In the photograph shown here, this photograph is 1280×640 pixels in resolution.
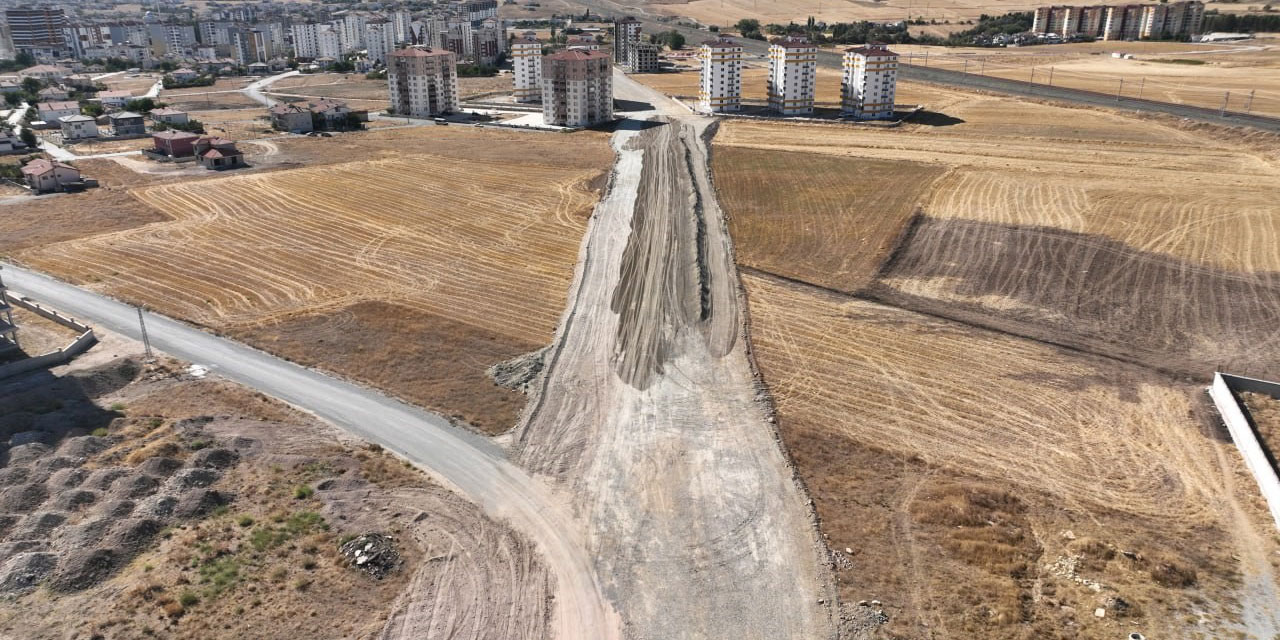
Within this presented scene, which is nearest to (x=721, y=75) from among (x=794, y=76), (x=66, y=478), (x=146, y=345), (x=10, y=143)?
(x=794, y=76)

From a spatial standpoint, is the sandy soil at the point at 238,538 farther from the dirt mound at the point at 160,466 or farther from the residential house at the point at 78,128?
the residential house at the point at 78,128

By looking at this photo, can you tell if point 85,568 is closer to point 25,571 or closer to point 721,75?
point 25,571

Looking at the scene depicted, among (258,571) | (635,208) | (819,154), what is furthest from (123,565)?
(819,154)

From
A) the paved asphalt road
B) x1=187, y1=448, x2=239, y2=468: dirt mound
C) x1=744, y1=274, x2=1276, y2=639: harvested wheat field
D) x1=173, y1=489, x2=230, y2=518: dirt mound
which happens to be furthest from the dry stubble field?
x1=187, y1=448, x2=239, y2=468: dirt mound

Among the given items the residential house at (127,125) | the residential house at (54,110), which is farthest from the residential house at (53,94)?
the residential house at (127,125)

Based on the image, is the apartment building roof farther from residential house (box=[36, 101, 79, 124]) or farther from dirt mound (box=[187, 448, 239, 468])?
dirt mound (box=[187, 448, 239, 468])

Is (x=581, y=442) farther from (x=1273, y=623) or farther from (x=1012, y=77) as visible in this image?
(x=1012, y=77)
